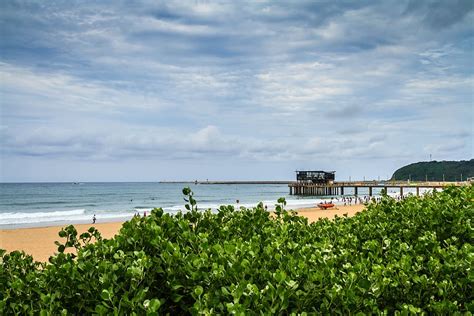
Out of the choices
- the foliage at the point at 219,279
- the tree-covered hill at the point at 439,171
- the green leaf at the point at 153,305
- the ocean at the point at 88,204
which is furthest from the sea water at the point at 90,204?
the tree-covered hill at the point at 439,171

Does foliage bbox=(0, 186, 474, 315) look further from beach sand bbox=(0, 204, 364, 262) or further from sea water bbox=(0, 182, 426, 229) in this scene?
beach sand bbox=(0, 204, 364, 262)

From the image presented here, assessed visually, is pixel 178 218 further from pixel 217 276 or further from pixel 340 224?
pixel 340 224

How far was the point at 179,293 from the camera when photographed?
2740 millimetres

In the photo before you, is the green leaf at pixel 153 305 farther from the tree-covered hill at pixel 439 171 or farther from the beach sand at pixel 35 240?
the tree-covered hill at pixel 439 171

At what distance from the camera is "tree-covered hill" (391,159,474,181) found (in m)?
159

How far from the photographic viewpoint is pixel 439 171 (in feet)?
571

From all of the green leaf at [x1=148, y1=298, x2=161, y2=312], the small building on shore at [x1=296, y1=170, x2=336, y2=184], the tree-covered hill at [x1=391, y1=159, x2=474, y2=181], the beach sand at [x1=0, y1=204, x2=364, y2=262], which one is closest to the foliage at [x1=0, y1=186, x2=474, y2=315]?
the green leaf at [x1=148, y1=298, x2=161, y2=312]

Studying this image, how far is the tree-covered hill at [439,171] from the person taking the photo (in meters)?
159

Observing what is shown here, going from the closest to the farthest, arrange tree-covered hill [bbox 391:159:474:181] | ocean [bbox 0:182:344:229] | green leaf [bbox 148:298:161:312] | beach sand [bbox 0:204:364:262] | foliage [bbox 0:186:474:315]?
green leaf [bbox 148:298:161:312]
foliage [bbox 0:186:474:315]
beach sand [bbox 0:204:364:262]
ocean [bbox 0:182:344:229]
tree-covered hill [bbox 391:159:474:181]

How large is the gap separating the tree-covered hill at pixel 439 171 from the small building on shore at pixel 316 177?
274 feet

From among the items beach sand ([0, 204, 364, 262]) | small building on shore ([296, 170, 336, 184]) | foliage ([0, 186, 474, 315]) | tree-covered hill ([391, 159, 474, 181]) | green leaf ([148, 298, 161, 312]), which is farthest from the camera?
tree-covered hill ([391, 159, 474, 181])

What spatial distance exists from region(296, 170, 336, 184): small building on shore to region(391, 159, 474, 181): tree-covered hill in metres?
83.6

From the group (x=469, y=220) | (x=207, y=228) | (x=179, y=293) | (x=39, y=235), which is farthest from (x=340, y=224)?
(x=39, y=235)

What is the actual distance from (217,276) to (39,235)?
27558mm
